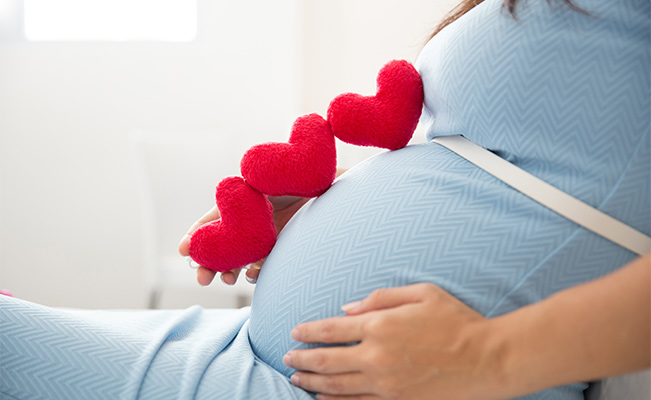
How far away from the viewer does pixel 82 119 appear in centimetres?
248

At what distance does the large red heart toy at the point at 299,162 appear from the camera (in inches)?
24.9

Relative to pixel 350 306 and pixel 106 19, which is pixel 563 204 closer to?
pixel 350 306

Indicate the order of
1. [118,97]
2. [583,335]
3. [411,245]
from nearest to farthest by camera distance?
1. [583,335]
2. [411,245]
3. [118,97]

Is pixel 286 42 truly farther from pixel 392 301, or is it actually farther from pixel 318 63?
pixel 392 301

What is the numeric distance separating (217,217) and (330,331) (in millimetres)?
309

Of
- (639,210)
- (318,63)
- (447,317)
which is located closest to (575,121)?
(639,210)

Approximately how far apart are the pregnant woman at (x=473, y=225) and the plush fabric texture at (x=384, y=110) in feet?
0.20

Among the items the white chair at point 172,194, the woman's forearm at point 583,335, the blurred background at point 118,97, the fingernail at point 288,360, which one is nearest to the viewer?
the woman's forearm at point 583,335

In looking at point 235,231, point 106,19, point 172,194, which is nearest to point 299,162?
point 235,231

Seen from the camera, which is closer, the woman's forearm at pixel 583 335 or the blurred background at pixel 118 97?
the woman's forearm at pixel 583 335

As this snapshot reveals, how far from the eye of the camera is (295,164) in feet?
2.06

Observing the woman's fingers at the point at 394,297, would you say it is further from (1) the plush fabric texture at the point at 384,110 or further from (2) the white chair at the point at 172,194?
(2) the white chair at the point at 172,194

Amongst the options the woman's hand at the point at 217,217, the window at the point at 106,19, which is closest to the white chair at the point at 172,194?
the window at the point at 106,19

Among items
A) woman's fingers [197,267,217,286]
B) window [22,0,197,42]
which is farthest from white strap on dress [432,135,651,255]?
window [22,0,197,42]
